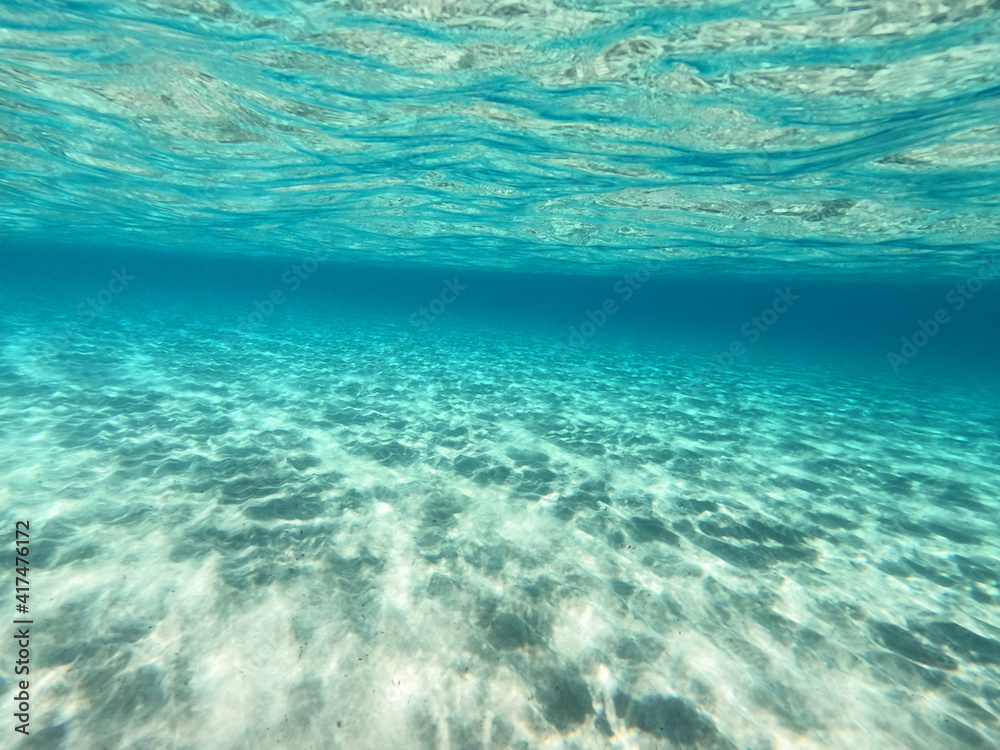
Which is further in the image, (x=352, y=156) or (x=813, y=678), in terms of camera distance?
(x=352, y=156)

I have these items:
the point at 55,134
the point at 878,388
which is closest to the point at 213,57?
the point at 55,134

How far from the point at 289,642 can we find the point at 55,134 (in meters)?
17.9

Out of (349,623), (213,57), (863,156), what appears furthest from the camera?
(863,156)

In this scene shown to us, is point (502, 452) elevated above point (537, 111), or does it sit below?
Answer: below

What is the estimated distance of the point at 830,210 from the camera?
53.7 ft

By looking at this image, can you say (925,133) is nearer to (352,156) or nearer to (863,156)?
(863,156)

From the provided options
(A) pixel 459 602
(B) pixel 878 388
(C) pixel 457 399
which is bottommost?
(B) pixel 878 388

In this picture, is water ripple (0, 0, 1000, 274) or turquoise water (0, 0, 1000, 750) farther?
water ripple (0, 0, 1000, 274)

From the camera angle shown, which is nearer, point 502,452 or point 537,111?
point 502,452

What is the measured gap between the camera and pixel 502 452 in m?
9.78

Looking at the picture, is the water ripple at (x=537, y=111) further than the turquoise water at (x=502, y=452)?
Yes

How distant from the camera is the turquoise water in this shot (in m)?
4.04

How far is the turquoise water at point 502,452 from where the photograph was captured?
4.04 m

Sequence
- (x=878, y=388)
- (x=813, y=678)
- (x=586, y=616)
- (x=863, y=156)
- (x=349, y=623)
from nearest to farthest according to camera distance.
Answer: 1. (x=813, y=678)
2. (x=349, y=623)
3. (x=586, y=616)
4. (x=863, y=156)
5. (x=878, y=388)
